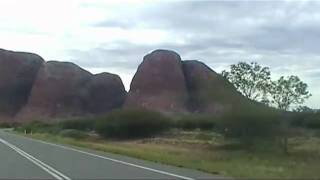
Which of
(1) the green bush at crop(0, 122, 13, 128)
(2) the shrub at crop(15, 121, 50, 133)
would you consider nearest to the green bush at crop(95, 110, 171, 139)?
(2) the shrub at crop(15, 121, 50, 133)

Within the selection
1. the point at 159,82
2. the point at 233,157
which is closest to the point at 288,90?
the point at 159,82

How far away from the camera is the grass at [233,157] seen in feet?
68.0

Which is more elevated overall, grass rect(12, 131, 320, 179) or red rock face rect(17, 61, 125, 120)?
red rock face rect(17, 61, 125, 120)

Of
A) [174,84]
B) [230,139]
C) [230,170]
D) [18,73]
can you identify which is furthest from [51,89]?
[230,170]

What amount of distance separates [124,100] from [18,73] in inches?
989

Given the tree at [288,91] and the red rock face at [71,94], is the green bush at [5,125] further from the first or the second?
the tree at [288,91]

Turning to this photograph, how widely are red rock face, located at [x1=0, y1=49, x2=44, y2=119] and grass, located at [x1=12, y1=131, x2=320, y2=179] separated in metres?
70.1

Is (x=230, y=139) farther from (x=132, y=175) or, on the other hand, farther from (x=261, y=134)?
(x=132, y=175)

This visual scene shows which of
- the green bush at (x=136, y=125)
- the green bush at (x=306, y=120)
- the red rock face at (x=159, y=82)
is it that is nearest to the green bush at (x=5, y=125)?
the red rock face at (x=159, y=82)

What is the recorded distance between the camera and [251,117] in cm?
4181

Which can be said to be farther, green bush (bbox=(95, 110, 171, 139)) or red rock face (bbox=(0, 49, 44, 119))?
red rock face (bbox=(0, 49, 44, 119))

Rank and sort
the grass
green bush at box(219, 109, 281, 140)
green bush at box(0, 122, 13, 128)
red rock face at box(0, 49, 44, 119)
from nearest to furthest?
the grass < green bush at box(219, 109, 281, 140) < green bush at box(0, 122, 13, 128) < red rock face at box(0, 49, 44, 119)

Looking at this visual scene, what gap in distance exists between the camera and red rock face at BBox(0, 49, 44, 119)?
458 ft

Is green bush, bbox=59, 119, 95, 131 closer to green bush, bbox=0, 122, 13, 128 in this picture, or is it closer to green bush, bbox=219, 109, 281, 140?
green bush, bbox=0, 122, 13, 128
